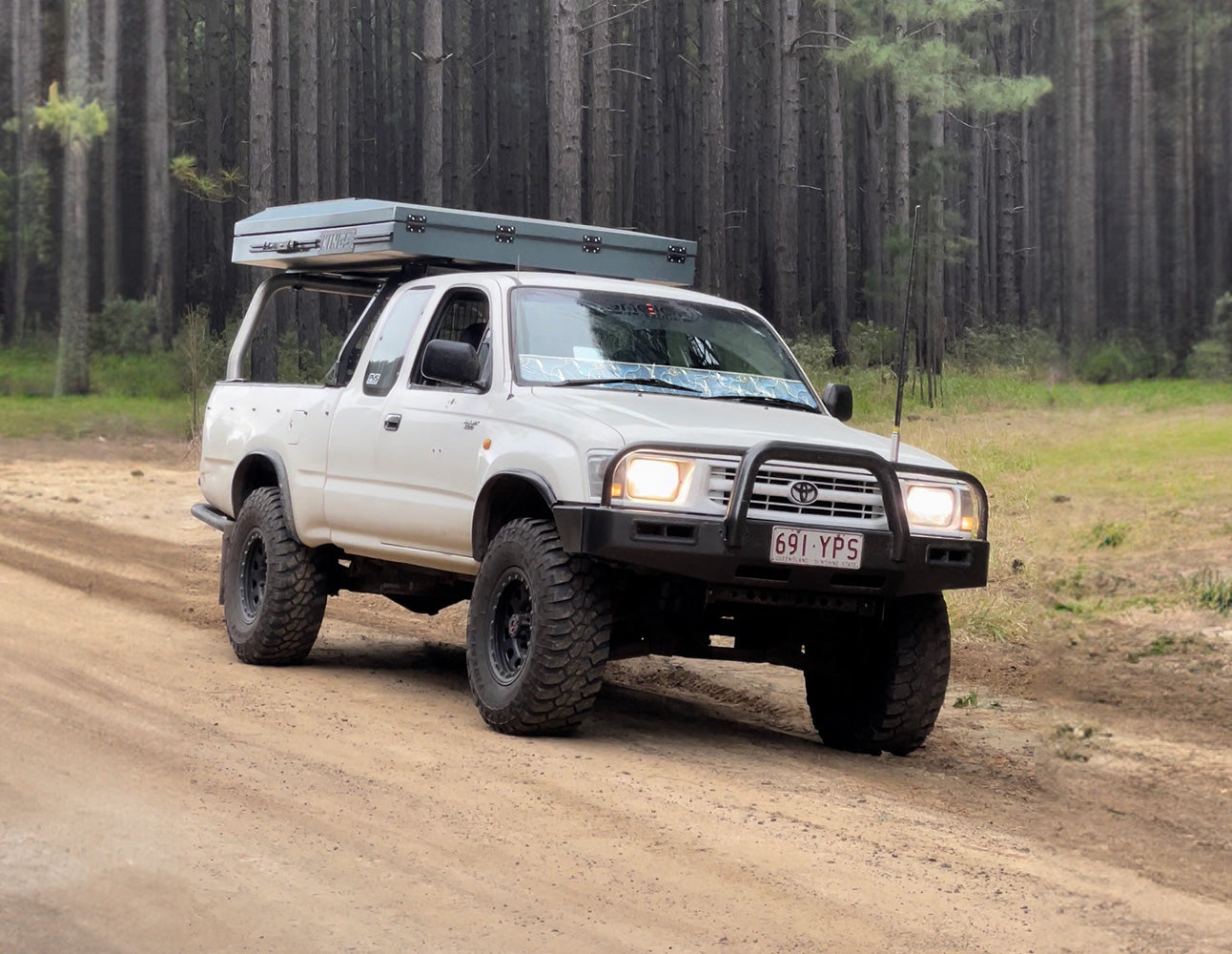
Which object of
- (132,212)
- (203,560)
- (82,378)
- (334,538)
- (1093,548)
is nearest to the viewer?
(334,538)

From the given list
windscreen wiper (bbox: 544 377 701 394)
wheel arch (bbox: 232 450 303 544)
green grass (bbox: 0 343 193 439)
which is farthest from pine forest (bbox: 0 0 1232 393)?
windscreen wiper (bbox: 544 377 701 394)

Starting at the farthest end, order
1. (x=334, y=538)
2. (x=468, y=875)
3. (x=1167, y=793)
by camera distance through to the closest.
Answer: (x=334, y=538)
(x=1167, y=793)
(x=468, y=875)

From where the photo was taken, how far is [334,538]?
8766 mm

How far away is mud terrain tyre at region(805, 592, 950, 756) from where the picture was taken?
24.4 feet

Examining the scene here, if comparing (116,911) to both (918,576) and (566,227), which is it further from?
(566,227)

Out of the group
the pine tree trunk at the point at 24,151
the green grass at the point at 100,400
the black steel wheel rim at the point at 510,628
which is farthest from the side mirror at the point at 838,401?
the pine tree trunk at the point at 24,151

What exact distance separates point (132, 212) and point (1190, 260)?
2993cm

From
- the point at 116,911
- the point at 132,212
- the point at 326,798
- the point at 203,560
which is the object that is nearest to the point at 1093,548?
the point at 203,560

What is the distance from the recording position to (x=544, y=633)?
679cm

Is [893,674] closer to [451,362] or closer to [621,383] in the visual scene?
[621,383]

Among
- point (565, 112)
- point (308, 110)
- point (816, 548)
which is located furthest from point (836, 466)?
point (308, 110)

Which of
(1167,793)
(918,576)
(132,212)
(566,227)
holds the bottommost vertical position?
(1167,793)

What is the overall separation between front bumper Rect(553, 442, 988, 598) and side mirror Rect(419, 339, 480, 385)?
1044 millimetres

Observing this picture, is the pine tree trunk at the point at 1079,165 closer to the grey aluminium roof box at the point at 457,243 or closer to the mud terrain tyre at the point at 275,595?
the grey aluminium roof box at the point at 457,243
